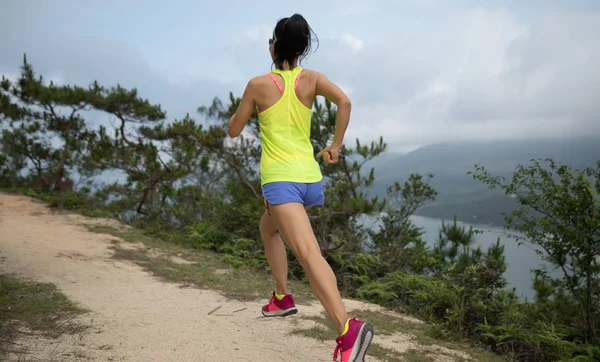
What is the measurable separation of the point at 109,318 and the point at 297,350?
4.59 ft

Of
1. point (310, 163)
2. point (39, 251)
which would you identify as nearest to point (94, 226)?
point (39, 251)

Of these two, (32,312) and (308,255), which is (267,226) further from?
(32,312)

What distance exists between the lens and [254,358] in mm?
2787

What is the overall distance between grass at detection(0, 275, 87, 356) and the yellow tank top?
174cm

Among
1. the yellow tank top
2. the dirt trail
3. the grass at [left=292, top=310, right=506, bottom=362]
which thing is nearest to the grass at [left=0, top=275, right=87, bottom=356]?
the dirt trail

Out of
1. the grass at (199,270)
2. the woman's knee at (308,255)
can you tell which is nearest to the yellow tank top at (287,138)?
the woman's knee at (308,255)

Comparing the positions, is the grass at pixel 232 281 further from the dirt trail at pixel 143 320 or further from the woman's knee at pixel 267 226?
the woman's knee at pixel 267 226

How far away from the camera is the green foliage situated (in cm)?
438

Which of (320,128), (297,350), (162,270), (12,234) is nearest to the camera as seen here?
(297,350)

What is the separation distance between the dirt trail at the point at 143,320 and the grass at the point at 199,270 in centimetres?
23

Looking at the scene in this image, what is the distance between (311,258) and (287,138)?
67 centimetres

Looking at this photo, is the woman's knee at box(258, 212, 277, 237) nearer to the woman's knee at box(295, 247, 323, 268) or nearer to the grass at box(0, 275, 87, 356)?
the woman's knee at box(295, 247, 323, 268)

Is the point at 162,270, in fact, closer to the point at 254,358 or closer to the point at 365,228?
the point at 254,358

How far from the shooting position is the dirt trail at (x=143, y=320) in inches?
108
